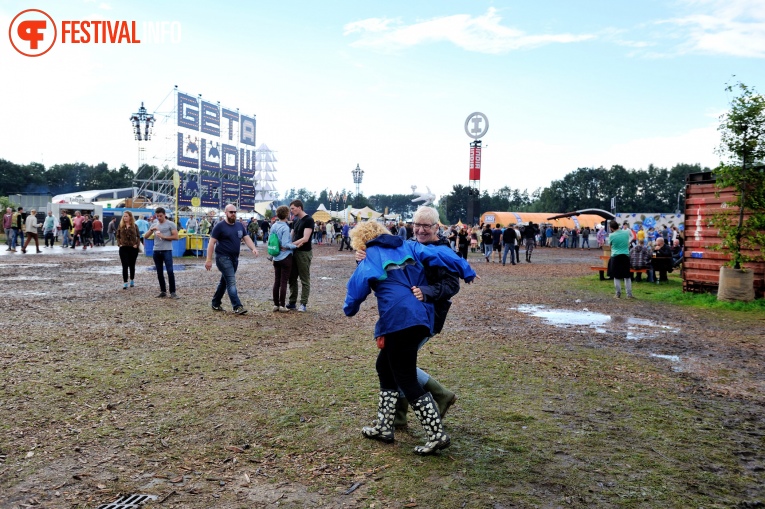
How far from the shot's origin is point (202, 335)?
330 inches

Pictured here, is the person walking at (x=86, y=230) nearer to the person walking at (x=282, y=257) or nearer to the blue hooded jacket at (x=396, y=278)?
the person walking at (x=282, y=257)

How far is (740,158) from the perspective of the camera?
43.0ft

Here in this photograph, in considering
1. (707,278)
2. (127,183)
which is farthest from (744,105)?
(127,183)

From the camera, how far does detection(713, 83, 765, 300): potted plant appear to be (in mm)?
12812

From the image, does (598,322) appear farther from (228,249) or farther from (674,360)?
(228,249)

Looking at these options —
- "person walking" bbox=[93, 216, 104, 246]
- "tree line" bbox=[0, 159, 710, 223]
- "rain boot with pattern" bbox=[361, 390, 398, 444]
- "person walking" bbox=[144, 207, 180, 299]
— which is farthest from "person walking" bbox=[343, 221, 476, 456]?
"tree line" bbox=[0, 159, 710, 223]

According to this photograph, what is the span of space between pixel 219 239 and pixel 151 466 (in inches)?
266

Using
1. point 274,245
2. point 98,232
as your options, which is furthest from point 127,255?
point 98,232

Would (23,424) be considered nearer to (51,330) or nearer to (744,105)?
(51,330)

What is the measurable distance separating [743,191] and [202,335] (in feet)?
37.5

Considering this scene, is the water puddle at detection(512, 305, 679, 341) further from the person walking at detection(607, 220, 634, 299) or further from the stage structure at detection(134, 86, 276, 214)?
the stage structure at detection(134, 86, 276, 214)

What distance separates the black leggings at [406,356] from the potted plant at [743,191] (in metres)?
11.4

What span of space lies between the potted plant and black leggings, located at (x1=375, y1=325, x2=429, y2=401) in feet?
37.5

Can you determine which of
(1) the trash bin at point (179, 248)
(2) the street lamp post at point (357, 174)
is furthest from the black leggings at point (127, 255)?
(2) the street lamp post at point (357, 174)
